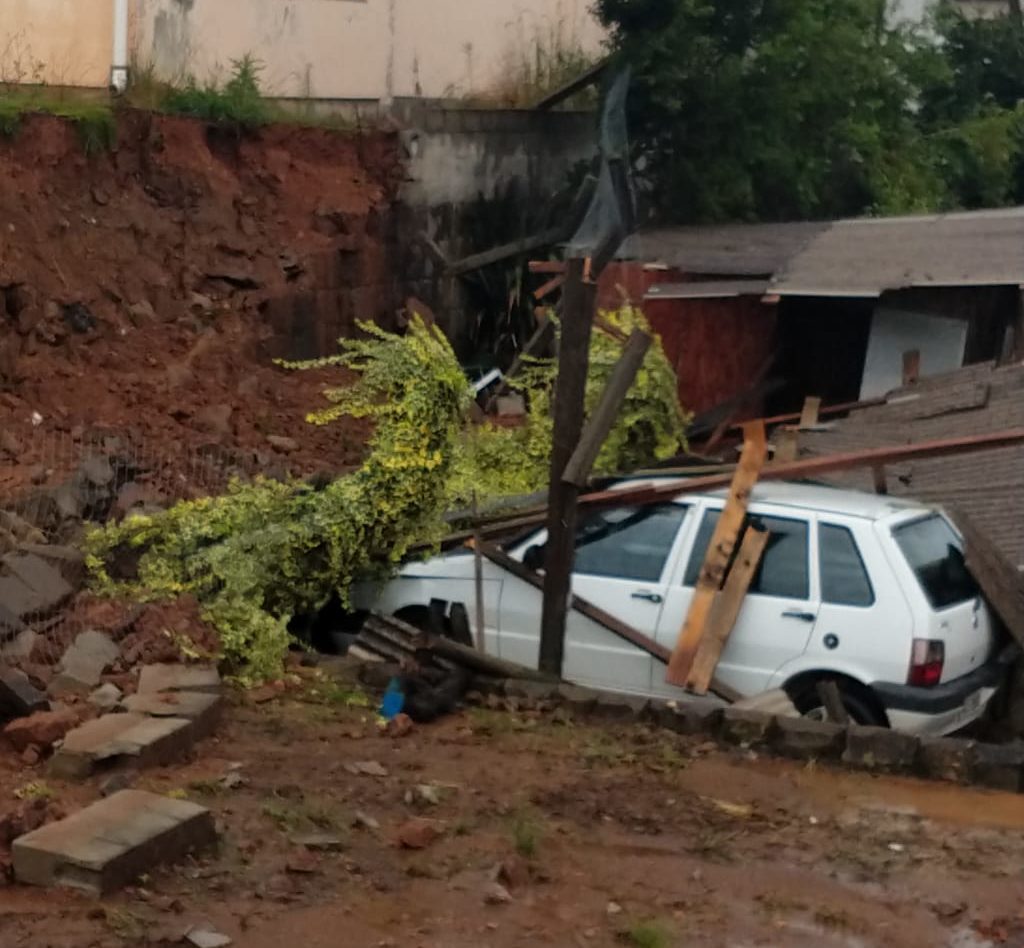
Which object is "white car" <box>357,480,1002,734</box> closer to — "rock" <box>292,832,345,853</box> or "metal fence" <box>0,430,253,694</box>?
"metal fence" <box>0,430,253,694</box>

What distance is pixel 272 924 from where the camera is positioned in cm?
560

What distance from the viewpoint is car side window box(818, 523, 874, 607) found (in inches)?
345

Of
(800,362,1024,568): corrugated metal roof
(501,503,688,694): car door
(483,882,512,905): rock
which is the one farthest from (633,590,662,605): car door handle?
(483,882,512,905): rock

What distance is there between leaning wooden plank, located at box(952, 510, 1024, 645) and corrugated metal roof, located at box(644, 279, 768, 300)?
5571mm

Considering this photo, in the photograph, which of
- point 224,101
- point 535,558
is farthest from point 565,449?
point 224,101

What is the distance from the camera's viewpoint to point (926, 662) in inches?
340

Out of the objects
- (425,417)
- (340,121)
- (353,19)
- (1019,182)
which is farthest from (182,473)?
(1019,182)

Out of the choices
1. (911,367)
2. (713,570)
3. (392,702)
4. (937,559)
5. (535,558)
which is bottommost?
(392,702)

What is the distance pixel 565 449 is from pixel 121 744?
3.10 m

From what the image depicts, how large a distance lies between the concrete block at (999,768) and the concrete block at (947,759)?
0.13 ft

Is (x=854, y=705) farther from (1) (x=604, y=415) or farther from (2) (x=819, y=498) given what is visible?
(1) (x=604, y=415)

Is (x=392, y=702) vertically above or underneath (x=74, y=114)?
underneath

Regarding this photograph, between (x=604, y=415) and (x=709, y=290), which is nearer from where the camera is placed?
(x=604, y=415)

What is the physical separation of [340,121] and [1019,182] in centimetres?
1189
